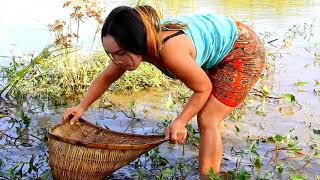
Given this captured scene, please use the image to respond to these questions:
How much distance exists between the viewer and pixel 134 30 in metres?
2.28

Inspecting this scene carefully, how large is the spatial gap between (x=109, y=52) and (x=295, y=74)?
3547 mm

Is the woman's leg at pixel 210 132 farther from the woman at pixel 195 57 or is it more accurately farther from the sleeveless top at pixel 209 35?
the sleeveless top at pixel 209 35

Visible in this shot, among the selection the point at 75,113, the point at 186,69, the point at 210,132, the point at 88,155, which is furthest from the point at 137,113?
the point at 186,69

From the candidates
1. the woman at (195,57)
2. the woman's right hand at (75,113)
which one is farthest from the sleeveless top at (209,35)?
the woman's right hand at (75,113)

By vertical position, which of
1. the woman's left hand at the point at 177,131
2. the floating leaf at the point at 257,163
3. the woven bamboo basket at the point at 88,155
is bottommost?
the floating leaf at the point at 257,163

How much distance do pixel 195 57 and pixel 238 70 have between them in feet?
1.22

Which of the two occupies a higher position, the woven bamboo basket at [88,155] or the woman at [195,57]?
the woman at [195,57]

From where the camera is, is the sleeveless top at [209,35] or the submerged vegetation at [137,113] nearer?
the sleeveless top at [209,35]

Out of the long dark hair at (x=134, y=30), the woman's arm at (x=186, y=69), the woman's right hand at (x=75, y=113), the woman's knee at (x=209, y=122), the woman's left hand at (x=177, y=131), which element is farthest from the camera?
the woman's right hand at (x=75, y=113)

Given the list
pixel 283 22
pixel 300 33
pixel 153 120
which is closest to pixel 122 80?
pixel 153 120

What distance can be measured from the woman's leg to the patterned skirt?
0.05 meters

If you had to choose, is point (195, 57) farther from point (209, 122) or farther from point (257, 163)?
point (257, 163)

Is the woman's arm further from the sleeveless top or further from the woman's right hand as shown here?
the woman's right hand

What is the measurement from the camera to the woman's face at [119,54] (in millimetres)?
2326
